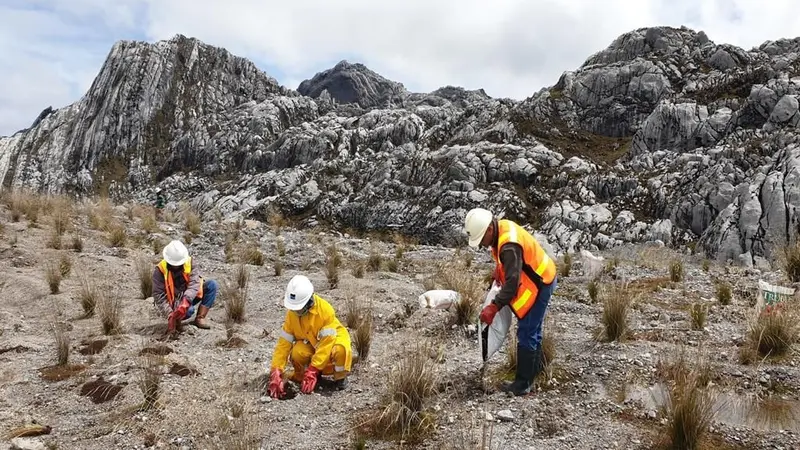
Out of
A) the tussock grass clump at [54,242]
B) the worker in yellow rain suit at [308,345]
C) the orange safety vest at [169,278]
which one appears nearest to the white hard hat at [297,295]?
the worker in yellow rain suit at [308,345]

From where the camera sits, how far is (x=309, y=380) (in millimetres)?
6156

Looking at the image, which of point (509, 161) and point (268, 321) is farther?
point (509, 161)

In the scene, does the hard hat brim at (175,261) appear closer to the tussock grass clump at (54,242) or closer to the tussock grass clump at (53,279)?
the tussock grass clump at (53,279)

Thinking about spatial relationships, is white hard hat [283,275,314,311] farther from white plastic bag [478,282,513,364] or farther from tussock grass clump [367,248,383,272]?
tussock grass clump [367,248,383,272]

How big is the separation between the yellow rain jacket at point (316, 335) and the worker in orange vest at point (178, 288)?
109 inches

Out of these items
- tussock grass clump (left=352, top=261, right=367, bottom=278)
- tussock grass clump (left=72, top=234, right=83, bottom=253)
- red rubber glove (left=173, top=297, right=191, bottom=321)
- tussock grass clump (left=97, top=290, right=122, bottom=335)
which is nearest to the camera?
tussock grass clump (left=97, top=290, right=122, bottom=335)

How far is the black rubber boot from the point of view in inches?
223

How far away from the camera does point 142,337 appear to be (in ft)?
26.2

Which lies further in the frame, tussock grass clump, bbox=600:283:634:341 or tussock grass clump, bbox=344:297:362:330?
tussock grass clump, bbox=344:297:362:330

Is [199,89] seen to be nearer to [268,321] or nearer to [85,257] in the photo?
[85,257]

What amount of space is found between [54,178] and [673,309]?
77.1m

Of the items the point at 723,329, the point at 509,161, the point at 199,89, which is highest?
the point at 199,89

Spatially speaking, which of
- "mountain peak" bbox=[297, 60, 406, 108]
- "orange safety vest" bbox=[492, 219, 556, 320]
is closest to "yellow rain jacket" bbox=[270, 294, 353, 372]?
"orange safety vest" bbox=[492, 219, 556, 320]

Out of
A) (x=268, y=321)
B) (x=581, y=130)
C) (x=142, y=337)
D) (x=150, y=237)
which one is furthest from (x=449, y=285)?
(x=581, y=130)
